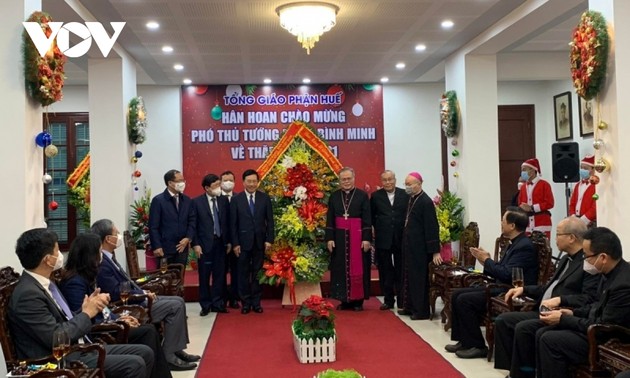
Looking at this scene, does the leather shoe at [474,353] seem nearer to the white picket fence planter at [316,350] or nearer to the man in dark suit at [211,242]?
the white picket fence planter at [316,350]

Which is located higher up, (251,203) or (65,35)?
(65,35)

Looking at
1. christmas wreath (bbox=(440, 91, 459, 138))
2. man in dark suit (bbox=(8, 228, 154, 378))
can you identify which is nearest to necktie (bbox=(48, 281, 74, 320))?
man in dark suit (bbox=(8, 228, 154, 378))

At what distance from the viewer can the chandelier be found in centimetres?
708

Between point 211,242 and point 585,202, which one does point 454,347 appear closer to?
point 585,202

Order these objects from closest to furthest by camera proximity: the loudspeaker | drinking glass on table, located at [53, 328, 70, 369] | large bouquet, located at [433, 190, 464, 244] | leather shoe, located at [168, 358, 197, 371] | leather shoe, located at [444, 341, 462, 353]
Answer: drinking glass on table, located at [53, 328, 70, 369], leather shoe, located at [168, 358, 197, 371], leather shoe, located at [444, 341, 462, 353], large bouquet, located at [433, 190, 464, 244], the loudspeaker

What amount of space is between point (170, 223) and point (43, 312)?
14.5 feet

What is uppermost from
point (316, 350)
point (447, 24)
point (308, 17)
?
point (447, 24)

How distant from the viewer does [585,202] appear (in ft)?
25.9

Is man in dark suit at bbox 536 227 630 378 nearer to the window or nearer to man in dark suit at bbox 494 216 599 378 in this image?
man in dark suit at bbox 494 216 599 378

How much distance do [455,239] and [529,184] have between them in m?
1.48

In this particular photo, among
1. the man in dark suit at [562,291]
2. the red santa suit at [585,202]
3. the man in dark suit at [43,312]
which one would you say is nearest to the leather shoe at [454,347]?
the man in dark suit at [562,291]

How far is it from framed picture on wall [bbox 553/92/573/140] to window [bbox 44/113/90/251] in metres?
8.40

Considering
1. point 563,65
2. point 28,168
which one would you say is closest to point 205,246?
point 28,168

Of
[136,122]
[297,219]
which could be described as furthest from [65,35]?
[297,219]
